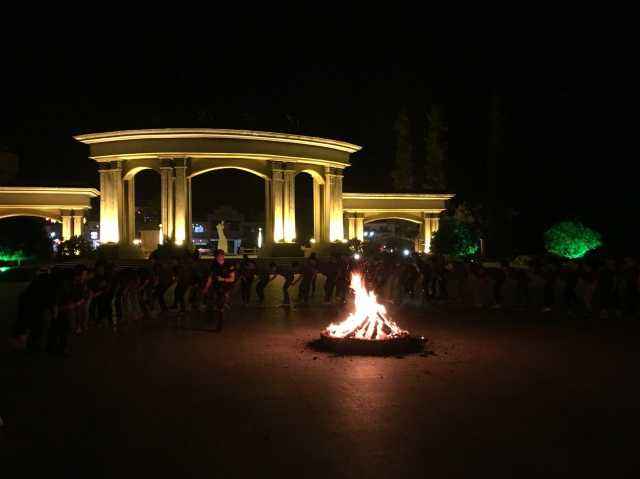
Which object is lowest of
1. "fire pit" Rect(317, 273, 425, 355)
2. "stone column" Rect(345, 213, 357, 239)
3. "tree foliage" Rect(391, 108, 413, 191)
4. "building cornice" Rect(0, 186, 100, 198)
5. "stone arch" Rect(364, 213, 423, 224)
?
"fire pit" Rect(317, 273, 425, 355)

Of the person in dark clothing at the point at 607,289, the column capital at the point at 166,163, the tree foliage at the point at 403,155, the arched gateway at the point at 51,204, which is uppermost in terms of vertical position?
the tree foliage at the point at 403,155

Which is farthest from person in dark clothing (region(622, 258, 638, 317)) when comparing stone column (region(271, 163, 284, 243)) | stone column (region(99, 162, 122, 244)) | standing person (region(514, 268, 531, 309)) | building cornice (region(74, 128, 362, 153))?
stone column (region(99, 162, 122, 244))

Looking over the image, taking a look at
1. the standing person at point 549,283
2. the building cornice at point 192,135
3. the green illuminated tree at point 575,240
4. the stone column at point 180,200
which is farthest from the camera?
the green illuminated tree at point 575,240

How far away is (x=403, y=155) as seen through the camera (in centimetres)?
6606

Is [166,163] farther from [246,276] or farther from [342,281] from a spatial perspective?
[342,281]

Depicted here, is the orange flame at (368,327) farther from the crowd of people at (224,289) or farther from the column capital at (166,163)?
the column capital at (166,163)

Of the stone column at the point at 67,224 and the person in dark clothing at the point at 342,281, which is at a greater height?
the stone column at the point at 67,224

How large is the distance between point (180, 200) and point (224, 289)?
17923 millimetres

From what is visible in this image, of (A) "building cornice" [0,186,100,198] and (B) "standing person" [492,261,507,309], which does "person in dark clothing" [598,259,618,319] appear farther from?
(A) "building cornice" [0,186,100,198]

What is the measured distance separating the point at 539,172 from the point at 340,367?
140ft

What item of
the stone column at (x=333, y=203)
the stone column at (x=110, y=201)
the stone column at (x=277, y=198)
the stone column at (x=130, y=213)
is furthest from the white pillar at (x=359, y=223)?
the stone column at (x=110, y=201)

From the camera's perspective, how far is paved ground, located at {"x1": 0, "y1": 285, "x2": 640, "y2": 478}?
250 inches

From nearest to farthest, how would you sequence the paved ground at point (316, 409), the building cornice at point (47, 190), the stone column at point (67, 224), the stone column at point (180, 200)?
the paved ground at point (316, 409), the stone column at point (180, 200), the building cornice at point (47, 190), the stone column at point (67, 224)

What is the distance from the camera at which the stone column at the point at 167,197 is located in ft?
110
